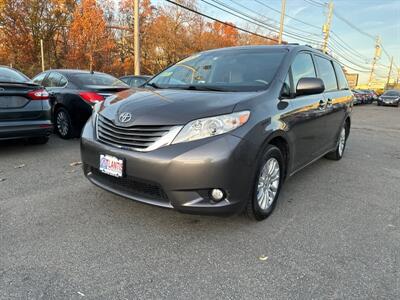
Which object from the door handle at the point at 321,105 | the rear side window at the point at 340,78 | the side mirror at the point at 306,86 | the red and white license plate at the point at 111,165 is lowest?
the red and white license plate at the point at 111,165

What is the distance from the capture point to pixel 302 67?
12.6 feet

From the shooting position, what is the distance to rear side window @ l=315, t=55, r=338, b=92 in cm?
448

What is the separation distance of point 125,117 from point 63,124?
4.35 metres

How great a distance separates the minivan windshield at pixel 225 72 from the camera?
10.8 ft

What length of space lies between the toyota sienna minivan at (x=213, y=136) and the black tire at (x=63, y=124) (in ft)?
10.8

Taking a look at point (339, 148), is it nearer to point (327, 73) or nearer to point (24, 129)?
point (327, 73)

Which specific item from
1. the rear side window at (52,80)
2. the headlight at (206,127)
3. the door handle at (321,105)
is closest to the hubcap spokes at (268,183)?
the headlight at (206,127)

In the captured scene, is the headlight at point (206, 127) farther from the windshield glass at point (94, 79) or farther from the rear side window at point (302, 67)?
the windshield glass at point (94, 79)

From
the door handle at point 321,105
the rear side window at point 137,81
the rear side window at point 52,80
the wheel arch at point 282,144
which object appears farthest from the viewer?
the rear side window at point 137,81

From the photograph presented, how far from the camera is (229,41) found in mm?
38906

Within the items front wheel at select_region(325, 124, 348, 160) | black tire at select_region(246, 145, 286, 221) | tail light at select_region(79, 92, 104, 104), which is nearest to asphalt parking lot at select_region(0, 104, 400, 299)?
black tire at select_region(246, 145, 286, 221)

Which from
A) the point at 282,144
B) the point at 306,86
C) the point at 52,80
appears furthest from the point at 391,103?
the point at 282,144

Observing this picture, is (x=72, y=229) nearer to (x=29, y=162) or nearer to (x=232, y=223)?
(x=232, y=223)

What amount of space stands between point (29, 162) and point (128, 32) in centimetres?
3504
